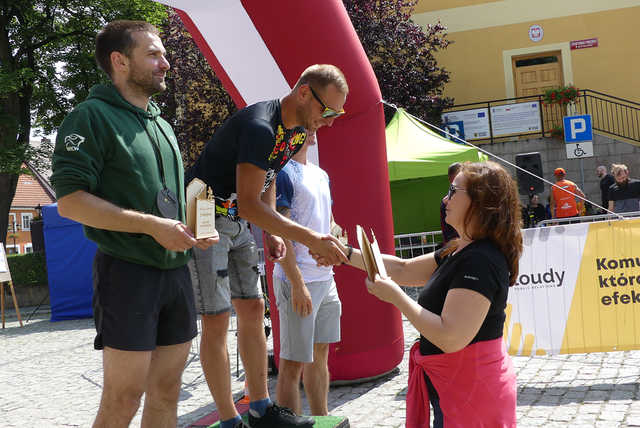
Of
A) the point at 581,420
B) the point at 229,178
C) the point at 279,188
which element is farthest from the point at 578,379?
the point at 229,178

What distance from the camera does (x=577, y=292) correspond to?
5.29 m

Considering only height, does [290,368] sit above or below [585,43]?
below

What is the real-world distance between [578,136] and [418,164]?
23.4ft

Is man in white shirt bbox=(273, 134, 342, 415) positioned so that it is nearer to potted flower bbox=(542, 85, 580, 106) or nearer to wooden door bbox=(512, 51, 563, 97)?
potted flower bbox=(542, 85, 580, 106)

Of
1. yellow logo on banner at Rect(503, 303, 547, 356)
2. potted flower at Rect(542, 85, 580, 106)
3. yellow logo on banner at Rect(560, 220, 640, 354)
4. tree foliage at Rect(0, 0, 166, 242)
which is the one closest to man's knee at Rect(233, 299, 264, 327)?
yellow logo on banner at Rect(503, 303, 547, 356)

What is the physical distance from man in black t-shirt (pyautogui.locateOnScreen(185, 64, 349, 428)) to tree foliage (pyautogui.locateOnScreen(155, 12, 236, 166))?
49.1ft

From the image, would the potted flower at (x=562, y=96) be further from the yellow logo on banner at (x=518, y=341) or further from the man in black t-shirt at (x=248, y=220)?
the man in black t-shirt at (x=248, y=220)

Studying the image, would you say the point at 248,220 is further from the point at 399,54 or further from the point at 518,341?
the point at 399,54

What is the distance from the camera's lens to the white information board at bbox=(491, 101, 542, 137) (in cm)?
1962

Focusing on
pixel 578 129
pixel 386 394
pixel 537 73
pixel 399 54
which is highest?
pixel 399 54

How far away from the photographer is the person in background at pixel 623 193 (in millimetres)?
12562

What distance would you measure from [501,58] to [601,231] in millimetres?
18482

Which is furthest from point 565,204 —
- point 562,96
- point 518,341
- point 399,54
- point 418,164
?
point 518,341

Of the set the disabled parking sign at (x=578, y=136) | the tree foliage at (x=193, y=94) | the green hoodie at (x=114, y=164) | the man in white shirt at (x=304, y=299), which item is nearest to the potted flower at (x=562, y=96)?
the disabled parking sign at (x=578, y=136)
